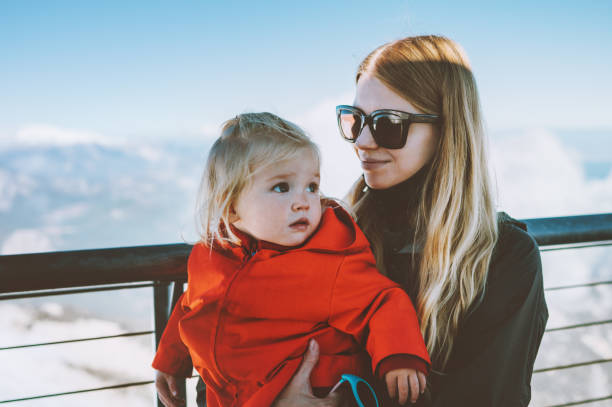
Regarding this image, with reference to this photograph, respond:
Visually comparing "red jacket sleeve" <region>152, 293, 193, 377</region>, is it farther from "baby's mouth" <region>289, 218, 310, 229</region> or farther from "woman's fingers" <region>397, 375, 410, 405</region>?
"woman's fingers" <region>397, 375, 410, 405</region>

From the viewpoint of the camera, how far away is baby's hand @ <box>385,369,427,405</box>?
105cm

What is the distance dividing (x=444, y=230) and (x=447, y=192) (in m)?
0.13

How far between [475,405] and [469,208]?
614mm

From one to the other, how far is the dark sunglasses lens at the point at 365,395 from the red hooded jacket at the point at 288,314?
11 centimetres

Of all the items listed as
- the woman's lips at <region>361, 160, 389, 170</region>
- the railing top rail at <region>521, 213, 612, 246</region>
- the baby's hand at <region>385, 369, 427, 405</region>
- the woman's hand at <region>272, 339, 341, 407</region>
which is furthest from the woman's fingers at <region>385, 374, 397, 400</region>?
the railing top rail at <region>521, 213, 612, 246</region>

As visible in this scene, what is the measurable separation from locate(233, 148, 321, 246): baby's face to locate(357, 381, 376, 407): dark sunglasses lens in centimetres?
47

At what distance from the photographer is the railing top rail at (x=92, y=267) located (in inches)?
51.4

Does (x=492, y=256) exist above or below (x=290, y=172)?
below

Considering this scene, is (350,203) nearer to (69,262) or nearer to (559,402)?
(69,262)

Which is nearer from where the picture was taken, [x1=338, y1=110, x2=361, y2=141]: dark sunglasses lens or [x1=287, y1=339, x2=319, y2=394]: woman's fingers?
[x1=287, y1=339, x2=319, y2=394]: woman's fingers

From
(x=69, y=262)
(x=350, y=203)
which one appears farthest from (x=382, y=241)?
(x=69, y=262)

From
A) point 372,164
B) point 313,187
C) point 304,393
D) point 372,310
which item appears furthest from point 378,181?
point 304,393

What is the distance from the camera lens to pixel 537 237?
5.47ft

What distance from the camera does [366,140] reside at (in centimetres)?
148
